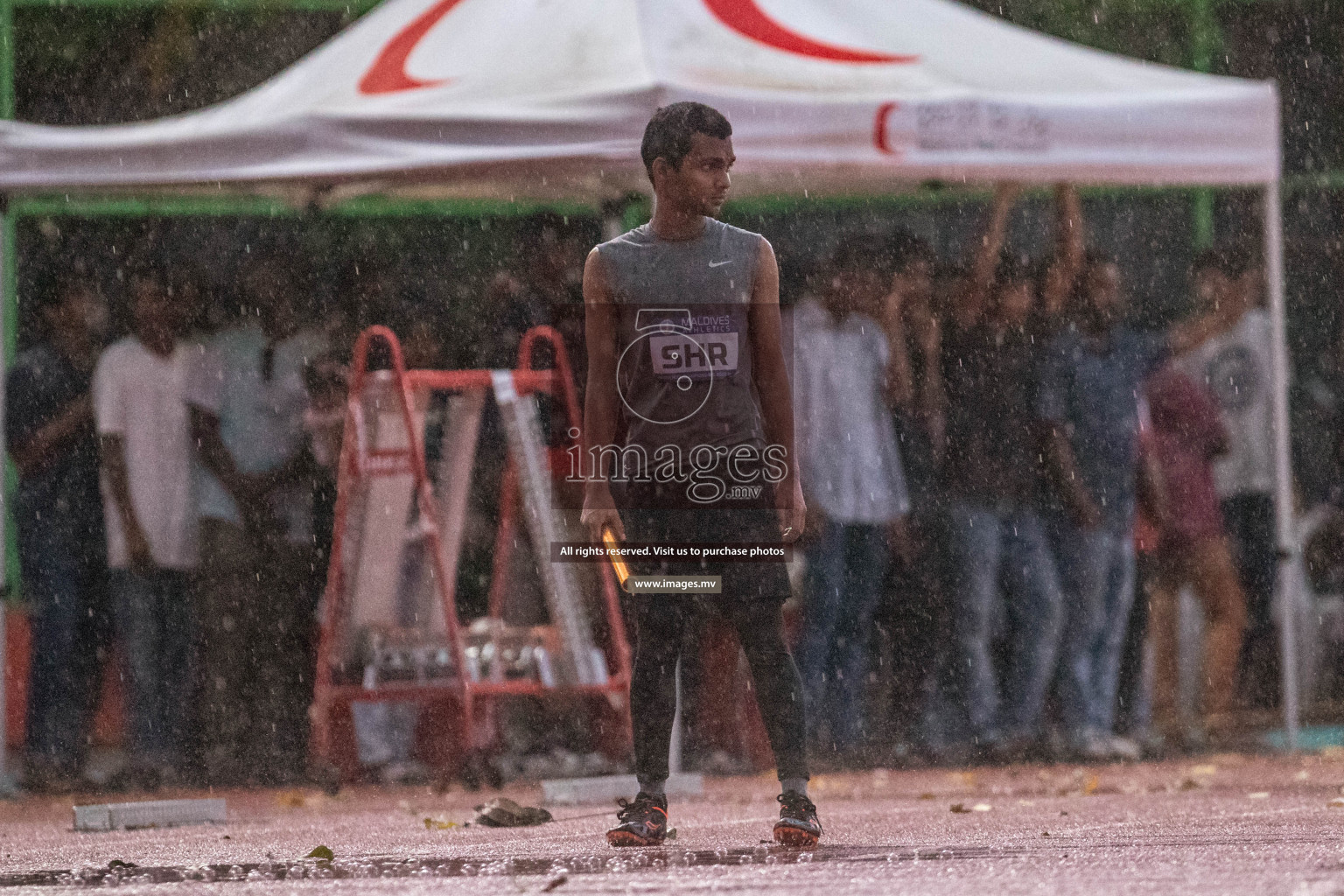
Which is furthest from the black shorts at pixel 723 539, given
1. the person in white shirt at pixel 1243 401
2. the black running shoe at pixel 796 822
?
the person in white shirt at pixel 1243 401

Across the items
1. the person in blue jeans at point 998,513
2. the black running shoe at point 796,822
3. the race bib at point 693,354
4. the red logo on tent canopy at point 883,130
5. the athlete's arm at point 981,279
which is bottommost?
the black running shoe at point 796,822

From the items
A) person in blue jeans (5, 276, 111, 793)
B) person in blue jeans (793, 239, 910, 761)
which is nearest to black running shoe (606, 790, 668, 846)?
person in blue jeans (793, 239, 910, 761)

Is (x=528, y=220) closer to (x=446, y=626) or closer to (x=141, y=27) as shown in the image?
(x=141, y=27)

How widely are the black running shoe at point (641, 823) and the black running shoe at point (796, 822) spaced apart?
0.32 m

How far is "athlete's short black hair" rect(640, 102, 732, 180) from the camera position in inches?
220

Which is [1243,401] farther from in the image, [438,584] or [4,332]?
[4,332]

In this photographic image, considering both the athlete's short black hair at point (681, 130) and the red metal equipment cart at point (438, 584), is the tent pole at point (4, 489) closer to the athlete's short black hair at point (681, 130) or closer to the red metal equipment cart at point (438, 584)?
the red metal equipment cart at point (438, 584)

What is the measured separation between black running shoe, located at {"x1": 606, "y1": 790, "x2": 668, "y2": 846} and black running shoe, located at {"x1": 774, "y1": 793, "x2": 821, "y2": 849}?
319mm

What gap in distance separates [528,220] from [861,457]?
275 cm

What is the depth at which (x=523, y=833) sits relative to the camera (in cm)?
667

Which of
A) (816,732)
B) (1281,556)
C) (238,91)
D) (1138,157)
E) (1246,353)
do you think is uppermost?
(238,91)

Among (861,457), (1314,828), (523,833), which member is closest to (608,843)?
(523,833)

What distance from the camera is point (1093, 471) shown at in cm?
934

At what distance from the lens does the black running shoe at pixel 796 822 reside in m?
5.57
